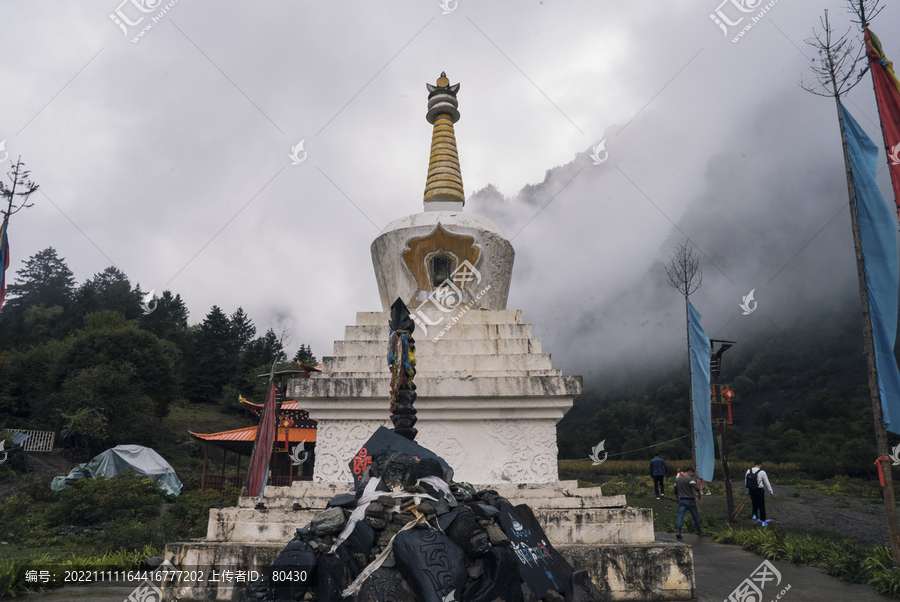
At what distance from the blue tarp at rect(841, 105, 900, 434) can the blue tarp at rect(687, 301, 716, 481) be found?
5.56 metres

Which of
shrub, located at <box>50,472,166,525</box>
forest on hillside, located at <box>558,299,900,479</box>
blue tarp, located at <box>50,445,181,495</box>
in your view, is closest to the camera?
shrub, located at <box>50,472,166,525</box>

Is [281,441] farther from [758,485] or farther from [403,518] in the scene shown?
[403,518]

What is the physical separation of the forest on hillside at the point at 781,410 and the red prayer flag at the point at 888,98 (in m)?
23.6

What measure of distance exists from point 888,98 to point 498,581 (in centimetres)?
804

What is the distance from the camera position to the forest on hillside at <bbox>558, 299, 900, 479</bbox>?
31.2 meters

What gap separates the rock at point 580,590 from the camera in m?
4.74

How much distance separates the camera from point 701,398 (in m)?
13.2

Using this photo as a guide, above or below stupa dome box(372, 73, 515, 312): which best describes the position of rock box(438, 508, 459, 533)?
below

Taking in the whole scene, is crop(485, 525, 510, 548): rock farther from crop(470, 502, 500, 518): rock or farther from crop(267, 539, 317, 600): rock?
crop(267, 539, 317, 600): rock

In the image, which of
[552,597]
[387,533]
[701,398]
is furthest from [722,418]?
[387,533]

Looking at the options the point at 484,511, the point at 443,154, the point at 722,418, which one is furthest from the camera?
the point at 722,418

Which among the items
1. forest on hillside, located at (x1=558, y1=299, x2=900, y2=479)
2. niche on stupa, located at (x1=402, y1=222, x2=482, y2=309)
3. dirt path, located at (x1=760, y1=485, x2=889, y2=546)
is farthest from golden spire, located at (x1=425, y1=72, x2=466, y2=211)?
forest on hillside, located at (x1=558, y1=299, x2=900, y2=479)

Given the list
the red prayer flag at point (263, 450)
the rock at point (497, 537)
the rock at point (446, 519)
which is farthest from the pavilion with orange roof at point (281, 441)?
the rock at point (497, 537)

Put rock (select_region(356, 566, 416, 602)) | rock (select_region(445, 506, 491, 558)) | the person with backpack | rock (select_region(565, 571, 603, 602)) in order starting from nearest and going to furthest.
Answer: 1. rock (select_region(356, 566, 416, 602))
2. rock (select_region(445, 506, 491, 558))
3. rock (select_region(565, 571, 603, 602))
4. the person with backpack
